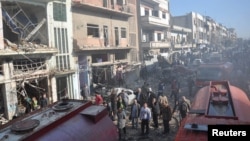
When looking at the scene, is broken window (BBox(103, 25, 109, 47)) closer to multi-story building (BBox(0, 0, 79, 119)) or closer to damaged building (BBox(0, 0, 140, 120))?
damaged building (BBox(0, 0, 140, 120))

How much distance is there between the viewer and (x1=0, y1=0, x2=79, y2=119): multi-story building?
15.4 meters

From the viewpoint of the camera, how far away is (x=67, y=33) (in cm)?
2156

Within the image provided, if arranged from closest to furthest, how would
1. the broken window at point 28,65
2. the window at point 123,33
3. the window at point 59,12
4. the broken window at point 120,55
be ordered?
1. the broken window at point 28,65
2. the window at point 59,12
3. the broken window at point 120,55
4. the window at point 123,33

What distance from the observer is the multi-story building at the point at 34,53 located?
15438mm

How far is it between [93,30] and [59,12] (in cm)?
602

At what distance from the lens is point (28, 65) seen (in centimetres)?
1723

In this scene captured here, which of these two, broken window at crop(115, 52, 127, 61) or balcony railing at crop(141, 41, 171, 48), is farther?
balcony railing at crop(141, 41, 171, 48)

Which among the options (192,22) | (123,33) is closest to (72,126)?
(123,33)

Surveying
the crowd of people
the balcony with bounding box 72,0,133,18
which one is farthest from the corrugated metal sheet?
the balcony with bounding box 72,0,133,18

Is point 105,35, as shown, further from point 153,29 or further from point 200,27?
point 200,27

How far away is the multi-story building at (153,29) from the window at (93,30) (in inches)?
406

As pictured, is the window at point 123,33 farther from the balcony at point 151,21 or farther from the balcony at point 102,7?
the balcony at point 151,21

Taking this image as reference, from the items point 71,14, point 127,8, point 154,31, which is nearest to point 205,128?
point 71,14

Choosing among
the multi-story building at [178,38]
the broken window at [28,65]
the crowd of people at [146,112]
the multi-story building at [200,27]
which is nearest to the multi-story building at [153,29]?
the multi-story building at [178,38]
